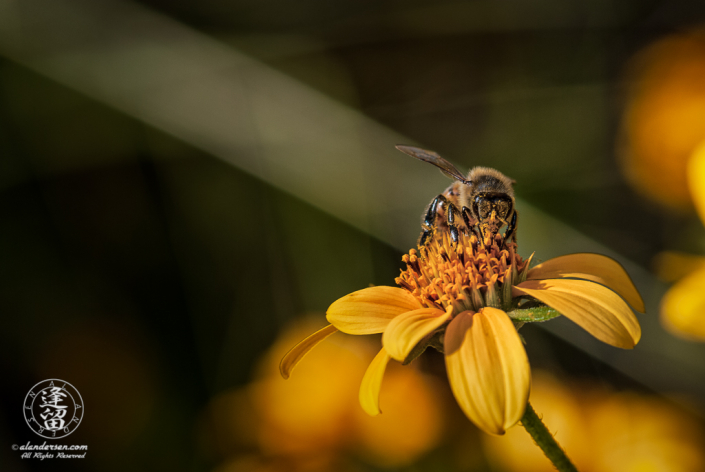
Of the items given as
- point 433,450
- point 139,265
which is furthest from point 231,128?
point 433,450

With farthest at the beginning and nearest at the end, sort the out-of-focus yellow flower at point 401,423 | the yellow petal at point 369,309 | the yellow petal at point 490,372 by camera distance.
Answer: the out-of-focus yellow flower at point 401,423
the yellow petal at point 369,309
the yellow petal at point 490,372

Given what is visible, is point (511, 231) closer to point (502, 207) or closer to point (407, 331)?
point (502, 207)

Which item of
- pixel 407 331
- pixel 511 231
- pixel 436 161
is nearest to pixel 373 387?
pixel 407 331

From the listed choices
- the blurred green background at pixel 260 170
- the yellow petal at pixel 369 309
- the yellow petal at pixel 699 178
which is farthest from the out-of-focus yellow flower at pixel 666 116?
the yellow petal at pixel 369 309

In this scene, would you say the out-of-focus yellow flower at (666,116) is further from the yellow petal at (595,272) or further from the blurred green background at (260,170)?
the yellow petal at (595,272)

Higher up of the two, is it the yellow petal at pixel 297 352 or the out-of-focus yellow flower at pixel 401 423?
the yellow petal at pixel 297 352

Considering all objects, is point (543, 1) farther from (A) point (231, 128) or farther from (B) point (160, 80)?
(B) point (160, 80)

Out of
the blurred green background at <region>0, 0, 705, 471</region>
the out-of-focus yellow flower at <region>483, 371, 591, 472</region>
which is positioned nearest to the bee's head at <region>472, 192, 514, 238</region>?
the out-of-focus yellow flower at <region>483, 371, 591, 472</region>
